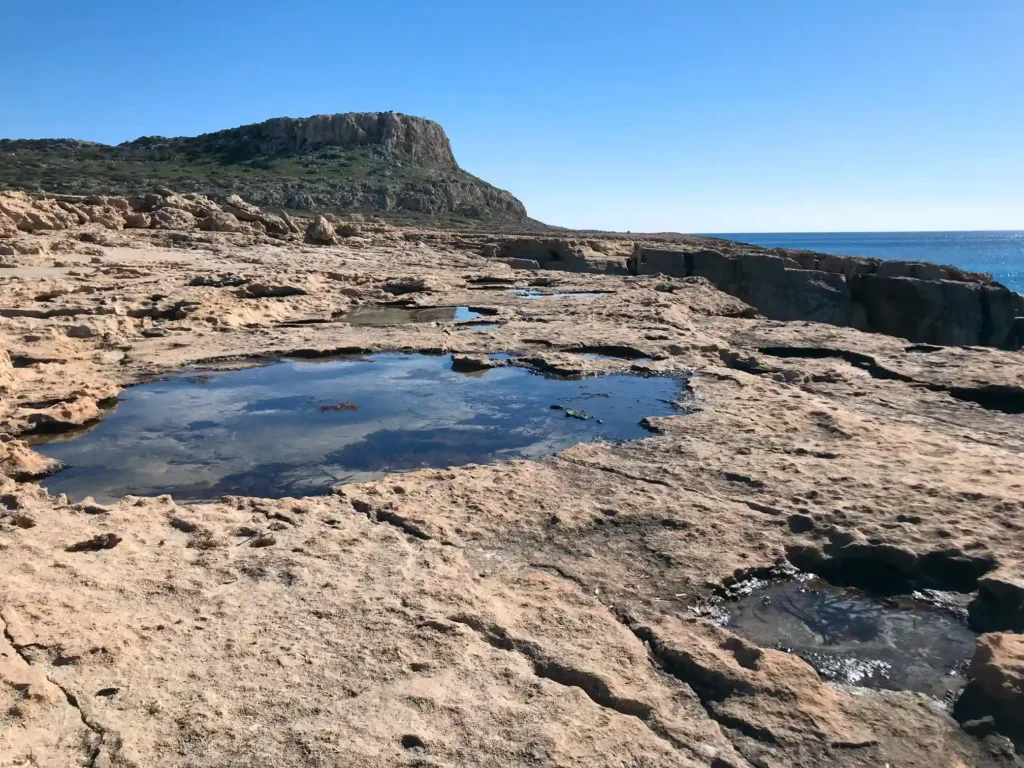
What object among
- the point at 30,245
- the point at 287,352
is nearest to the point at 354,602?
the point at 287,352

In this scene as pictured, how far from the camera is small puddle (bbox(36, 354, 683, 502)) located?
14.6 ft

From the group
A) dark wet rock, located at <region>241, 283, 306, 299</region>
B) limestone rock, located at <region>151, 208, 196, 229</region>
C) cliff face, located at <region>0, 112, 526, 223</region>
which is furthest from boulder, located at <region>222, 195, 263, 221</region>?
cliff face, located at <region>0, 112, 526, 223</region>

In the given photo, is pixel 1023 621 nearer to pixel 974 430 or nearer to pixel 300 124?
pixel 974 430

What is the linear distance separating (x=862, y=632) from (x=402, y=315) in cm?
851

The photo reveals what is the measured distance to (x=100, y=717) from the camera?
2.17 metres

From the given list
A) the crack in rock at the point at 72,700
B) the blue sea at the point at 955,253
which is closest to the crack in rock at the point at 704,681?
the crack in rock at the point at 72,700

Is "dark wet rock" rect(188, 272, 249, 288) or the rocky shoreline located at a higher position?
"dark wet rock" rect(188, 272, 249, 288)

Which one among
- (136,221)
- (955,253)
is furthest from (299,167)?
(955,253)

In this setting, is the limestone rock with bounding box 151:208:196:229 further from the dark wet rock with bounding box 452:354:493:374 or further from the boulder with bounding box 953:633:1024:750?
the boulder with bounding box 953:633:1024:750

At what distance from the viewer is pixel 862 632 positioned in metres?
2.96

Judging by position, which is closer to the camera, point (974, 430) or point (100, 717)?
point (100, 717)

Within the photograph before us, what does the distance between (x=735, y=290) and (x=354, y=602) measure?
14.9 m

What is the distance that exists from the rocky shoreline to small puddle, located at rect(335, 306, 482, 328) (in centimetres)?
287

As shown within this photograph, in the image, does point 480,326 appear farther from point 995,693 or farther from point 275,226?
point 275,226
